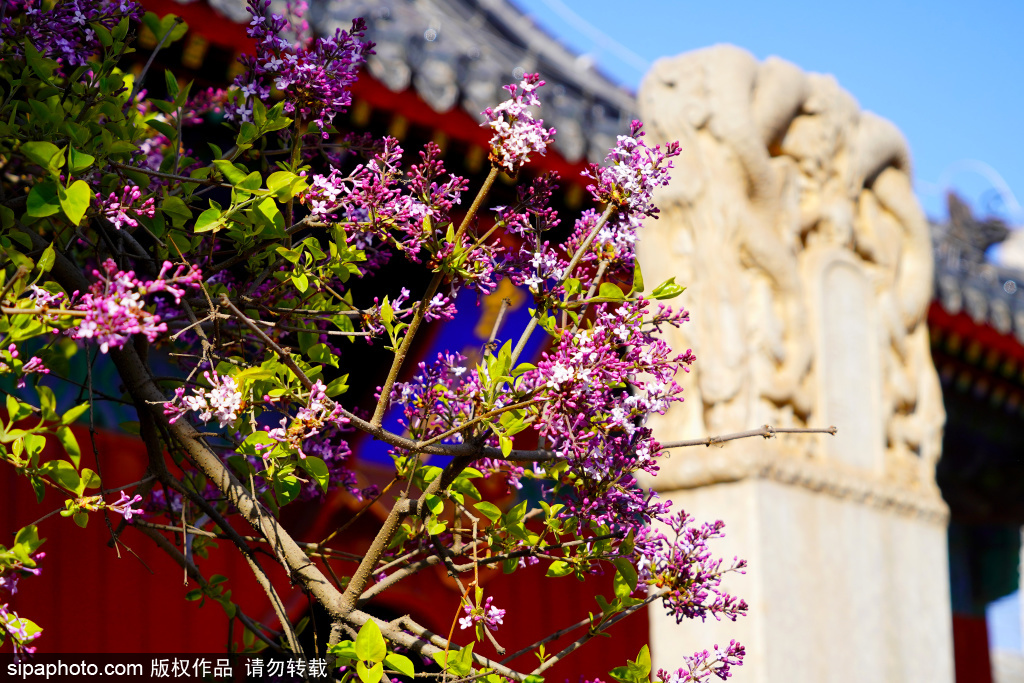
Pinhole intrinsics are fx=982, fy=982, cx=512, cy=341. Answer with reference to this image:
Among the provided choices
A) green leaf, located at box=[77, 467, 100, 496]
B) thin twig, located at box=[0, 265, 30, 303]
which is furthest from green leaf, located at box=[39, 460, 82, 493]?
thin twig, located at box=[0, 265, 30, 303]

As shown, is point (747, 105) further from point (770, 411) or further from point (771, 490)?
point (771, 490)

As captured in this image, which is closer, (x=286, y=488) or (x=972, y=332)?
(x=286, y=488)

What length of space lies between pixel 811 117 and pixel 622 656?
226 cm

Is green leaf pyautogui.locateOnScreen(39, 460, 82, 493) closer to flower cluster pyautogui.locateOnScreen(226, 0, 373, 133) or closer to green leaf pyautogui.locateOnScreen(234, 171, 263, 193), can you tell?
green leaf pyautogui.locateOnScreen(234, 171, 263, 193)

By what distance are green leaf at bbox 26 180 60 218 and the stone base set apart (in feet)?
8.55

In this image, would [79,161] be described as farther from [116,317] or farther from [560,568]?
[560,568]

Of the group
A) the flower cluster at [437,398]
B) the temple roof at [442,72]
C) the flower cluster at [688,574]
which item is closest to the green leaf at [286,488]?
the flower cluster at [437,398]

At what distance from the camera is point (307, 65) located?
1.44 metres

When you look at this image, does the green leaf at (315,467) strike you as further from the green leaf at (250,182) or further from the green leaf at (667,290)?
the green leaf at (667,290)

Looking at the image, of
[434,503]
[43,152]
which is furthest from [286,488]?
[43,152]

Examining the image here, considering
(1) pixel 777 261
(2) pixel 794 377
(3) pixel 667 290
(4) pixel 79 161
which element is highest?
(1) pixel 777 261

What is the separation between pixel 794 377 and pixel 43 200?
2.87 meters

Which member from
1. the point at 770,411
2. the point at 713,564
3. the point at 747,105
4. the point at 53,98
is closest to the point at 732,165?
the point at 747,105

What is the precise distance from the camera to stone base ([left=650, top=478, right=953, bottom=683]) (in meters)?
3.28
